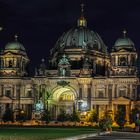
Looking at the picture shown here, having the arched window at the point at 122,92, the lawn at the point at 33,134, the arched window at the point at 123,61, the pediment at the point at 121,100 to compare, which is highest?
the arched window at the point at 123,61

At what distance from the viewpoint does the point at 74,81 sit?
137 meters

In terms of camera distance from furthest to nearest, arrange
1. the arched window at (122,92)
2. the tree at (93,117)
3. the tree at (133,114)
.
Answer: the arched window at (122,92)
the tree at (93,117)
the tree at (133,114)

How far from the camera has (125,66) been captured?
136250 mm

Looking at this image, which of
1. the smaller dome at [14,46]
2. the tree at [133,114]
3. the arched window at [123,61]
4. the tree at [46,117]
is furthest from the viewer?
the smaller dome at [14,46]

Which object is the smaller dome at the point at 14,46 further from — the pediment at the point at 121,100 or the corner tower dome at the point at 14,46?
the pediment at the point at 121,100

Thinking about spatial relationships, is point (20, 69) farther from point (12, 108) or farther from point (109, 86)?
point (109, 86)

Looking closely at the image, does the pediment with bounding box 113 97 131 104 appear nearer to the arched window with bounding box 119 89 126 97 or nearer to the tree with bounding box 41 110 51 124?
the arched window with bounding box 119 89 126 97

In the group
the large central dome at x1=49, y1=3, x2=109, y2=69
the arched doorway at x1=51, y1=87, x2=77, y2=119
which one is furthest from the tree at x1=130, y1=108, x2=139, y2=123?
the large central dome at x1=49, y1=3, x2=109, y2=69

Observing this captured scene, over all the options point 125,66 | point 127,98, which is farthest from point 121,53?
point 127,98

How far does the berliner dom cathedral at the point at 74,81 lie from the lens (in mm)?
133125

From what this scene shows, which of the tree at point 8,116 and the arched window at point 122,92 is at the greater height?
the arched window at point 122,92

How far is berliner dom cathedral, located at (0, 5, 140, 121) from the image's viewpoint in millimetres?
133125

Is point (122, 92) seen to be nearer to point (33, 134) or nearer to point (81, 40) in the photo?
point (81, 40)

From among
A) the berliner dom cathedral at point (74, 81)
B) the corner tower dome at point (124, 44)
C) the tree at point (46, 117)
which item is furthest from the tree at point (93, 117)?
the corner tower dome at point (124, 44)
